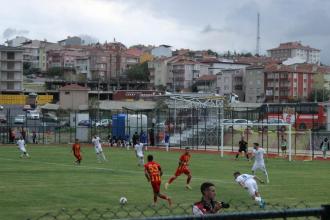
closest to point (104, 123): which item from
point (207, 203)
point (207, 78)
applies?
point (207, 203)

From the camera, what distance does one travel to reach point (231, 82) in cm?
16612

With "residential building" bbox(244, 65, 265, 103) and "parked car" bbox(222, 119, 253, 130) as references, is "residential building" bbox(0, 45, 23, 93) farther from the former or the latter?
"parked car" bbox(222, 119, 253, 130)

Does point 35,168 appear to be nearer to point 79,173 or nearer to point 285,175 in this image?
point 79,173

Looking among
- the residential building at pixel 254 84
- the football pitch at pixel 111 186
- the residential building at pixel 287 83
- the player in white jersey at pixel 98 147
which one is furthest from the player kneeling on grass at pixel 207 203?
the residential building at pixel 254 84

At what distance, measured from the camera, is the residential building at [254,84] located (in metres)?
156

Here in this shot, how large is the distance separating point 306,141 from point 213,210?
59355 mm

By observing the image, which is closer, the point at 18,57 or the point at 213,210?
the point at 213,210

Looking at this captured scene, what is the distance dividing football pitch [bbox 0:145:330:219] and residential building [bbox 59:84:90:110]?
91.8m

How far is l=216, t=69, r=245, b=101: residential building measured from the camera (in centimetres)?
16612

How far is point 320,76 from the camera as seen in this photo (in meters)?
160

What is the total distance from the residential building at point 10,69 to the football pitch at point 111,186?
95.2 meters

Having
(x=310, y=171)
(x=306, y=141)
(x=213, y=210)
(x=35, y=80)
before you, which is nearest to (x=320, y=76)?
(x=35, y=80)

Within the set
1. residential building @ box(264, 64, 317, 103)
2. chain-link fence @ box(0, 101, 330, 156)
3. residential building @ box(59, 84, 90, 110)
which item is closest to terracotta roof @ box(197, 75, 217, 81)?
residential building @ box(264, 64, 317, 103)

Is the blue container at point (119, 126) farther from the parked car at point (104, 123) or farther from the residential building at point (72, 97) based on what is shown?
the residential building at point (72, 97)
